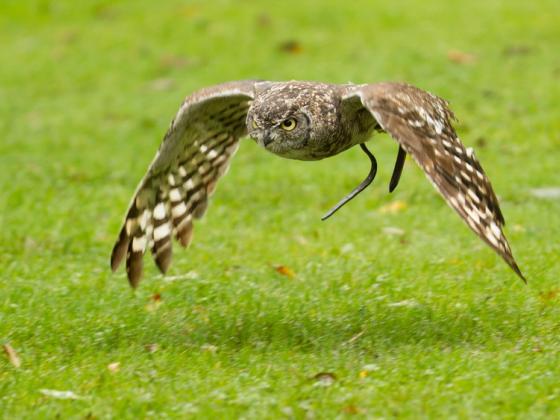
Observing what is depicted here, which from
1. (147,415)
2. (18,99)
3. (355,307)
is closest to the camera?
(147,415)

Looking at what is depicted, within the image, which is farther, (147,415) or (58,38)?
(58,38)

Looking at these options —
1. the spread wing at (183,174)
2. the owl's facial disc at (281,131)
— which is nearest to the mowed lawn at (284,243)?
the spread wing at (183,174)

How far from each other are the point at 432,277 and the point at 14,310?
3.20m

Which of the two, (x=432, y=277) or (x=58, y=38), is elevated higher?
(x=58, y=38)

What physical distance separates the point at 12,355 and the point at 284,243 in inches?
140

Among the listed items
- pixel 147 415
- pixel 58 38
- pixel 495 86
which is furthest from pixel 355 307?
A: pixel 58 38

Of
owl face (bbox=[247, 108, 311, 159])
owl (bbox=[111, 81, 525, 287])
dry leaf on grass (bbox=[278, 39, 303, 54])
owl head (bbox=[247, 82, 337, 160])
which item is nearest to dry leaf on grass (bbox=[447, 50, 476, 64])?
dry leaf on grass (bbox=[278, 39, 303, 54])

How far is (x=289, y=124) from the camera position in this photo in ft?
24.9

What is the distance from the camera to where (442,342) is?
734cm

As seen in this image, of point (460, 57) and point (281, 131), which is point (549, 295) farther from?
point (460, 57)

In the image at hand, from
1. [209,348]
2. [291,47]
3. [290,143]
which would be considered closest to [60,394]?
[209,348]

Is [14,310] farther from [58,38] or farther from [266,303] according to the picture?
[58,38]

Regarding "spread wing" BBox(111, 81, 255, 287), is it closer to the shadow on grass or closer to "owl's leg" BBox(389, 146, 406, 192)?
the shadow on grass

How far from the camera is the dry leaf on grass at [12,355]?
23.8 feet
